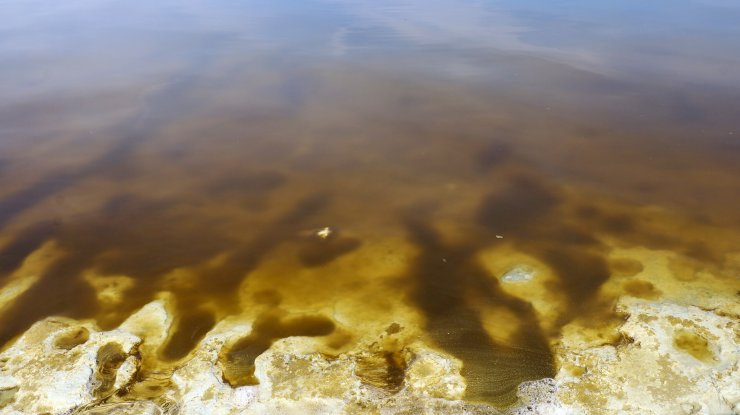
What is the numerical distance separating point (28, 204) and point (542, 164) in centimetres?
747

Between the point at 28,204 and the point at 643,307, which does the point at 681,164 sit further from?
the point at 28,204

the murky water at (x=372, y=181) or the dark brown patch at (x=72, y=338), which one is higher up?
the murky water at (x=372, y=181)

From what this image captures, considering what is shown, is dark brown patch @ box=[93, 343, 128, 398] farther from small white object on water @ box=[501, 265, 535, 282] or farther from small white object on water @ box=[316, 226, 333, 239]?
small white object on water @ box=[501, 265, 535, 282]

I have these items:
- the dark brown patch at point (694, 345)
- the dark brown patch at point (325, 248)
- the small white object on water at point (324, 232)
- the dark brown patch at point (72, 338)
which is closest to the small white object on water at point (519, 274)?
the dark brown patch at point (694, 345)

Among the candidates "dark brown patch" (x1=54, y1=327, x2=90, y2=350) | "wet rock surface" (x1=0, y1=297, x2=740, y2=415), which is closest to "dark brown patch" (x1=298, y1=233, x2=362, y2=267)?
"wet rock surface" (x1=0, y1=297, x2=740, y2=415)

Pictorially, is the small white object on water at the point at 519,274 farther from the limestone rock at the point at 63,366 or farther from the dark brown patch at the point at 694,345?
the limestone rock at the point at 63,366

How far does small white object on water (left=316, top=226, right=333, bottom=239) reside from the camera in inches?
240

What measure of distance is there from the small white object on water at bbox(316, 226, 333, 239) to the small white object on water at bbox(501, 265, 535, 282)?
2.18 meters

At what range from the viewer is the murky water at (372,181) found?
16.5ft

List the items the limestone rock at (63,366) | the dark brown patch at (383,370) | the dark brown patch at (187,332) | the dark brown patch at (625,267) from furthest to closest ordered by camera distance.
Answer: the dark brown patch at (625,267), the dark brown patch at (187,332), the dark brown patch at (383,370), the limestone rock at (63,366)

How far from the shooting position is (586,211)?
249 inches

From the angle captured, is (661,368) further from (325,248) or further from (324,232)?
(324,232)

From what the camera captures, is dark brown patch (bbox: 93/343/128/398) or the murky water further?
the murky water

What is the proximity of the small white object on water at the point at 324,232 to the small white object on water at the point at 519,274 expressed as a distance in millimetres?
2177
